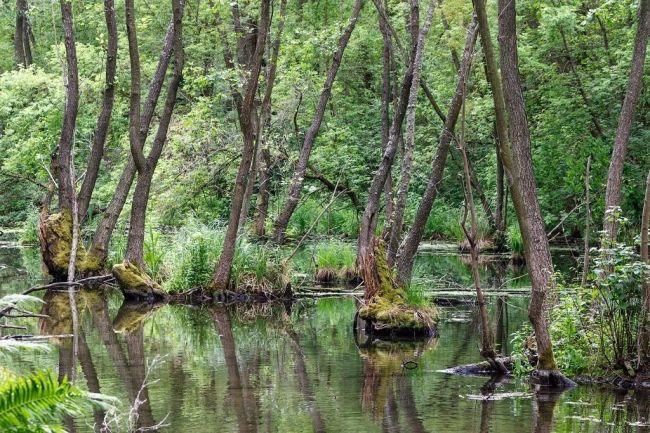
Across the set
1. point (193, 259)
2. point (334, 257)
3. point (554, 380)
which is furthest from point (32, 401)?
point (334, 257)

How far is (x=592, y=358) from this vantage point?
11789 mm

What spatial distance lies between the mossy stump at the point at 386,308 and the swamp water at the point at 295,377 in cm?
46

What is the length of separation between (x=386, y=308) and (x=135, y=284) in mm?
6865

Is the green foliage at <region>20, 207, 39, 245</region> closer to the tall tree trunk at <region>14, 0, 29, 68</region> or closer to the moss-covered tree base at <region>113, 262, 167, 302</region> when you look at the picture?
the tall tree trunk at <region>14, 0, 29, 68</region>

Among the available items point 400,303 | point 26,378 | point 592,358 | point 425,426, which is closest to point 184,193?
point 400,303

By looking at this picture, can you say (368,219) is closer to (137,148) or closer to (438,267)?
(137,148)

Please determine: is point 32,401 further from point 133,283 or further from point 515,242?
point 515,242

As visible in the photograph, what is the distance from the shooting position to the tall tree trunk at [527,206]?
36.1ft

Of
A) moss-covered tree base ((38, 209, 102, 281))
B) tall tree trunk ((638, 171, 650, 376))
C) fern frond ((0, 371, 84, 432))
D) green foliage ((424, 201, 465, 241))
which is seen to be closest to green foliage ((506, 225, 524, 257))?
green foliage ((424, 201, 465, 241))

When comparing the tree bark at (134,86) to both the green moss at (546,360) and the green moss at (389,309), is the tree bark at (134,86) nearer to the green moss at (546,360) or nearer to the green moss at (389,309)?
the green moss at (389,309)

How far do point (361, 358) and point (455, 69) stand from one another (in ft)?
67.8

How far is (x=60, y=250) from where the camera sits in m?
23.3

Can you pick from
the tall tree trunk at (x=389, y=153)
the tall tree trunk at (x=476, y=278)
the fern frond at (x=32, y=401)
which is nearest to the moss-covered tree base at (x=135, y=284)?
the tall tree trunk at (x=389, y=153)

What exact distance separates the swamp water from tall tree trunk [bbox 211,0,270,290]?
0.91 metres
